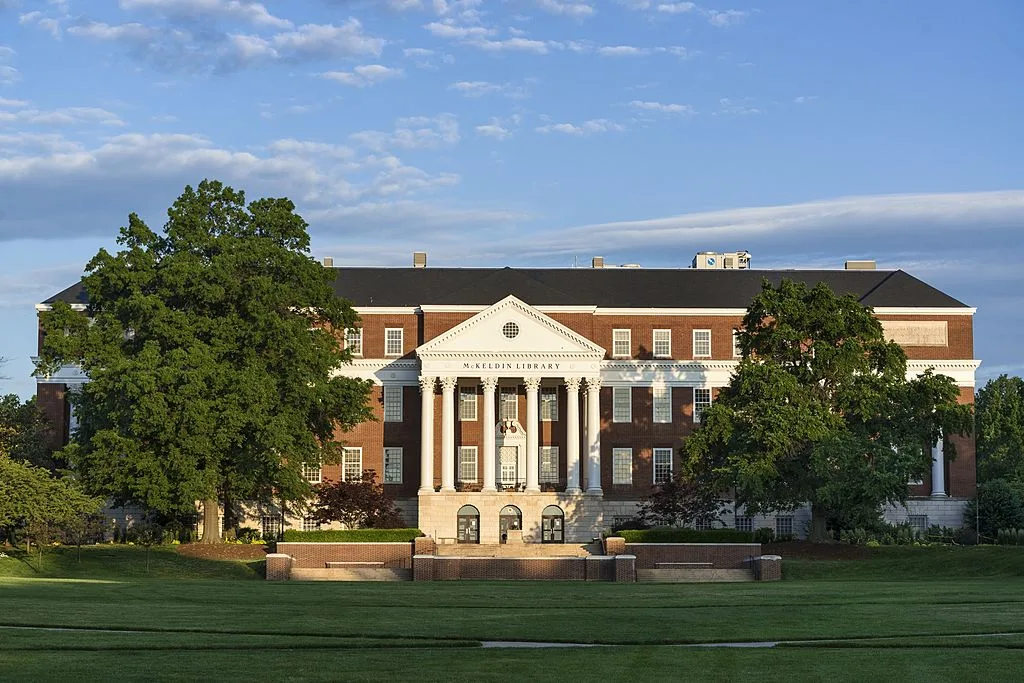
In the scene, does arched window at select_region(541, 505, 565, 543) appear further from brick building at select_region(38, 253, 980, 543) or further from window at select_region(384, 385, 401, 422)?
window at select_region(384, 385, 401, 422)

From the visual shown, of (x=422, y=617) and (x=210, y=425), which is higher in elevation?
(x=210, y=425)

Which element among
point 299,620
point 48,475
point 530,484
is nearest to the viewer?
point 299,620

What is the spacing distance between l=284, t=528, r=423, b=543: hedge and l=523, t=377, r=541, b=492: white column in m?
9.33

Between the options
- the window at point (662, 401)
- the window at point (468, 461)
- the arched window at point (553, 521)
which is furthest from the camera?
the window at point (662, 401)

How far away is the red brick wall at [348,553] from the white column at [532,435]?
15.1 metres

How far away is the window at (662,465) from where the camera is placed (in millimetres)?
84250

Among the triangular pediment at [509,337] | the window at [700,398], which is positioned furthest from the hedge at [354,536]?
the window at [700,398]

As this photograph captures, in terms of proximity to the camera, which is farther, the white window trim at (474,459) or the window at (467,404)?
the window at (467,404)

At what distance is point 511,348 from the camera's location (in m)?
81.1

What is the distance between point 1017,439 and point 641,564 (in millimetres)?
56283

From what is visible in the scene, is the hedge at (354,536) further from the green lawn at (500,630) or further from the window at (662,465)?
the green lawn at (500,630)

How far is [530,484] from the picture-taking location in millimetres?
80312

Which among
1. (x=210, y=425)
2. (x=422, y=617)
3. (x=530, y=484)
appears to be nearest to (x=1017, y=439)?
(x=530, y=484)

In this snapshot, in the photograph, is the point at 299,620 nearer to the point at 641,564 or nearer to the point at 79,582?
the point at 79,582
